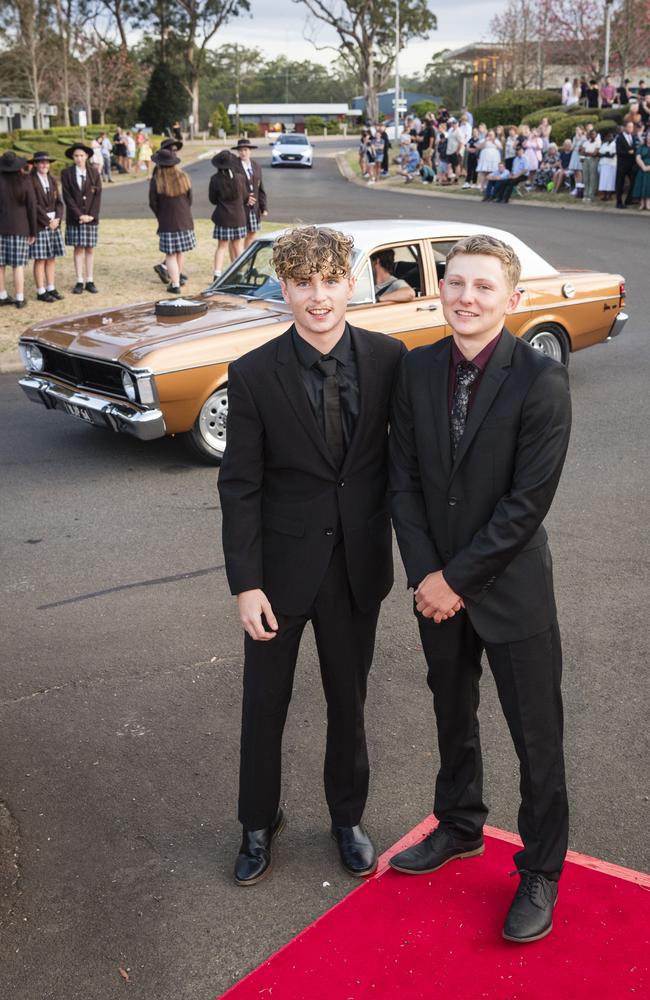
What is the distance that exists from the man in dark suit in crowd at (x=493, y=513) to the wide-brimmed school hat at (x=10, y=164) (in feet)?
36.6

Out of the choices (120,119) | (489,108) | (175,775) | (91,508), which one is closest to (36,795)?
(175,775)

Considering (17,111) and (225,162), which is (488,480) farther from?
(17,111)

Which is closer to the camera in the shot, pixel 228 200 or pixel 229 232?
pixel 228 200

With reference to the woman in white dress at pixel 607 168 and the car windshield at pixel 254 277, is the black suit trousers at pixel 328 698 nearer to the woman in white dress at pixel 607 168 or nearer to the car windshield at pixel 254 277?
the car windshield at pixel 254 277

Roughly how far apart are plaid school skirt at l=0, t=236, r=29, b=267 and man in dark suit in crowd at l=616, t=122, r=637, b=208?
48.5 ft

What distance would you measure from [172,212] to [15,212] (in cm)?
198

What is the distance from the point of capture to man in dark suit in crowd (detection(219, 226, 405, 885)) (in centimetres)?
301

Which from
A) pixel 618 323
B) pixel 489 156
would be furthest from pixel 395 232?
pixel 489 156

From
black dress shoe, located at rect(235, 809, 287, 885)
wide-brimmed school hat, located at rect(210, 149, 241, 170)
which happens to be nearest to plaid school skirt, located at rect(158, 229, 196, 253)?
wide-brimmed school hat, located at rect(210, 149, 241, 170)

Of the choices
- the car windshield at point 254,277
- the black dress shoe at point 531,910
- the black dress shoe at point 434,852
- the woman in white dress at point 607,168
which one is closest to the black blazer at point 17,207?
the car windshield at point 254,277

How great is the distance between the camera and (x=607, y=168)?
2452 centimetres

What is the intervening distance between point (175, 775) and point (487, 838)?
1188mm

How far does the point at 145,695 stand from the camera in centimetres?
446

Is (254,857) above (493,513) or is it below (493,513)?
below
